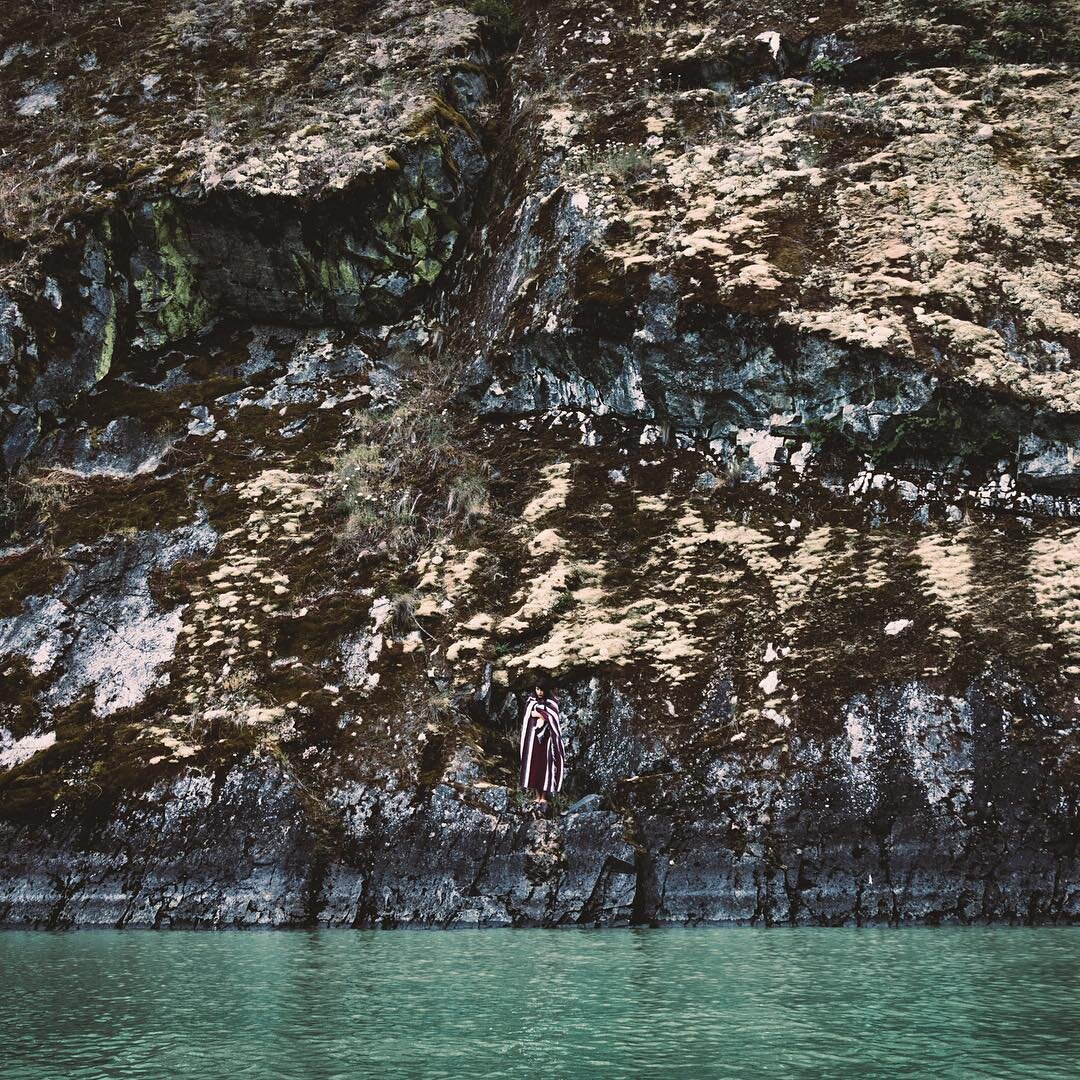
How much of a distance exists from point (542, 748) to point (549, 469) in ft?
15.6

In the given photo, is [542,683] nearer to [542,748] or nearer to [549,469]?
[542,748]

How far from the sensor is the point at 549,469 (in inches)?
524

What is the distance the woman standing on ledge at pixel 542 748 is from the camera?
9727mm

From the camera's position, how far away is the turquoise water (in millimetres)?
3850

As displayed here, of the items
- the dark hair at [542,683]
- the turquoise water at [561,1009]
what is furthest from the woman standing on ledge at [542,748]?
the turquoise water at [561,1009]

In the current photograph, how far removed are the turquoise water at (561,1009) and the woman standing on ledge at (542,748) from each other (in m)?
2.37

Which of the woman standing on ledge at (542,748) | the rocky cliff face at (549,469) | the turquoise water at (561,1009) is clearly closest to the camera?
the turquoise water at (561,1009)

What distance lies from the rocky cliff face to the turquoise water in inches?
71.1

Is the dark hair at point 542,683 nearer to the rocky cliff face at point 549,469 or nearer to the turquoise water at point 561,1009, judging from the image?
the rocky cliff face at point 549,469

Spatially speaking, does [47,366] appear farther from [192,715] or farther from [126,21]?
[126,21]

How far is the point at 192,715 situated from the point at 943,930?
820 centimetres

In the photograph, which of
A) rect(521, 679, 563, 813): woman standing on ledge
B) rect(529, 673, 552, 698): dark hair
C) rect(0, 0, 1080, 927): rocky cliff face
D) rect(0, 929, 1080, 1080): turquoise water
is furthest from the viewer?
rect(529, 673, 552, 698): dark hair

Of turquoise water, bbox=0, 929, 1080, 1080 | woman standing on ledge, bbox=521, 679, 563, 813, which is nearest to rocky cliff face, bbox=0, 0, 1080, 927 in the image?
woman standing on ledge, bbox=521, 679, 563, 813

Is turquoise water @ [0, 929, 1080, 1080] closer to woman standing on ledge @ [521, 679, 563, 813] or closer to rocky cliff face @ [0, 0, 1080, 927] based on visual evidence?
rocky cliff face @ [0, 0, 1080, 927]
